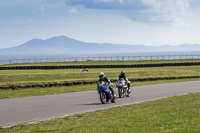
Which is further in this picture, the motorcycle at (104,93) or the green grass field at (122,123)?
the motorcycle at (104,93)

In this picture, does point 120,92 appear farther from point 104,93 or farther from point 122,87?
point 104,93

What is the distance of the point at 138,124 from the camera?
10.1 metres

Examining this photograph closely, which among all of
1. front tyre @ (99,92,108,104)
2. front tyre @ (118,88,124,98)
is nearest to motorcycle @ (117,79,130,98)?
front tyre @ (118,88,124,98)

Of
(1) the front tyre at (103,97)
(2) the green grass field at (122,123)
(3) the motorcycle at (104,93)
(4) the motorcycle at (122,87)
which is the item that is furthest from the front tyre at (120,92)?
(2) the green grass field at (122,123)

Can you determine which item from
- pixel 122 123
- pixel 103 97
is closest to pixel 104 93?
pixel 103 97

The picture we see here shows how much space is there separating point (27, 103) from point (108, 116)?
232 inches

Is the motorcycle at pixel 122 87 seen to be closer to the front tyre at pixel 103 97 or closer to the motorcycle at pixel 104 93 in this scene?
the motorcycle at pixel 104 93

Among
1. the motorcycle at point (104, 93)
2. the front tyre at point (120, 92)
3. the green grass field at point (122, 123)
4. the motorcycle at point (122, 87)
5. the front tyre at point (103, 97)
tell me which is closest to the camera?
the green grass field at point (122, 123)

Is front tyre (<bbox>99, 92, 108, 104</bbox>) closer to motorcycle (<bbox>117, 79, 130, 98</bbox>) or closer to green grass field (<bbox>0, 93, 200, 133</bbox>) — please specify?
A: motorcycle (<bbox>117, 79, 130, 98</bbox>)

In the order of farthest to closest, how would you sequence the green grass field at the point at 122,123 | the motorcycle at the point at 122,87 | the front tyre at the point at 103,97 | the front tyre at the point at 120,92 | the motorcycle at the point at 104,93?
the front tyre at the point at 120,92
the motorcycle at the point at 122,87
the front tyre at the point at 103,97
the motorcycle at the point at 104,93
the green grass field at the point at 122,123

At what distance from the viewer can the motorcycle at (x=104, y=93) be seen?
16.9 meters

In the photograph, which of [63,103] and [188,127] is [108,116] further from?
[63,103]

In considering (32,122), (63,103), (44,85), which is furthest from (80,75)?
(32,122)

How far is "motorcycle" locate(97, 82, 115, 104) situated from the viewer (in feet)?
55.5
